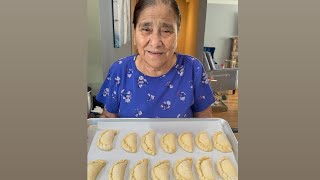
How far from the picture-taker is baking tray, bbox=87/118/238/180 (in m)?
0.80

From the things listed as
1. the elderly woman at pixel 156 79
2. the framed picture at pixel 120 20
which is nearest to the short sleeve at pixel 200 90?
the elderly woman at pixel 156 79

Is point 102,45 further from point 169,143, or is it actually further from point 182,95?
point 169,143

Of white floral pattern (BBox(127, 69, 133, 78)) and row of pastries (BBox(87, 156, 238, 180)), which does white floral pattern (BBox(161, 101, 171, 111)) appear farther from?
row of pastries (BBox(87, 156, 238, 180))

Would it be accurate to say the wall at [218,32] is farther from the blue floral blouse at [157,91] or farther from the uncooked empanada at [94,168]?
the uncooked empanada at [94,168]

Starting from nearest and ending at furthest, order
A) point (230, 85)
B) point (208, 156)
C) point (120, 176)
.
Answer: point (120, 176)
point (208, 156)
point (230, 85)

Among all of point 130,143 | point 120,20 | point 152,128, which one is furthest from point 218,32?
point 130,143

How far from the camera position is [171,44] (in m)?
1.00

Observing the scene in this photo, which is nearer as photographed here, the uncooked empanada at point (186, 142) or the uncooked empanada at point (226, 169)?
the uncooked empanada at point (226, 169)

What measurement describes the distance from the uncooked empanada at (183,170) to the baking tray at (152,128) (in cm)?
2

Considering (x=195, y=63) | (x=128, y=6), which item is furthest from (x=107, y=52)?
(x=195, y=63)

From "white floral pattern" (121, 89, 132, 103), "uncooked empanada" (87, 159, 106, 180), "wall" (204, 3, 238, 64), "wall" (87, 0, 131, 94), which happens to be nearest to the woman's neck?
"white floral pattern" (121, 89, 132, 103)

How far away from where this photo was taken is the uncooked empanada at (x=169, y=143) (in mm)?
831
